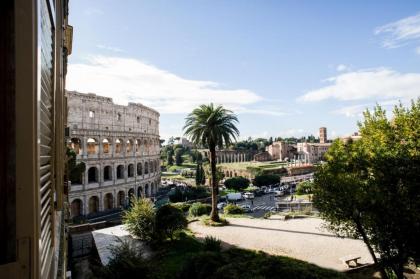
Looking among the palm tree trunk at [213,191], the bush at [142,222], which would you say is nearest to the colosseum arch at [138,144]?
the palm tree trunk at [213,191]

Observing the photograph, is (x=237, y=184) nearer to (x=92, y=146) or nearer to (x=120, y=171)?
(x=120, y=171)

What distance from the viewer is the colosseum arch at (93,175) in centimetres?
3597

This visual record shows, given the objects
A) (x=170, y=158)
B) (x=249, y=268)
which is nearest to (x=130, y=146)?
(x=249, y=268)

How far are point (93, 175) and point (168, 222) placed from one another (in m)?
23.4

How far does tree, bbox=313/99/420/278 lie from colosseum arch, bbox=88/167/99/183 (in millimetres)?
29742

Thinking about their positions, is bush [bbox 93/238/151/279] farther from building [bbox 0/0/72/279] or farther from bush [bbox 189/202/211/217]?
bush [bbox 189/202/211/217]

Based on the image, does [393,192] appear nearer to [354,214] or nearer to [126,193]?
[354,214]

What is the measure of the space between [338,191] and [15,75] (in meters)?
12.5

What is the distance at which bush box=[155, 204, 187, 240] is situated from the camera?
1747 centimetres

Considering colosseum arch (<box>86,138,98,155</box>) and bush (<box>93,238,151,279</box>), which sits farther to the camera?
colosseum arch (<box>86,138,98,155</box>)

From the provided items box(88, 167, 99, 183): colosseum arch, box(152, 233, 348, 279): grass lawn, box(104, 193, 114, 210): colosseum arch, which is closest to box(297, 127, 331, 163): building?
box(104, 193, 114, 210): colosseum arch

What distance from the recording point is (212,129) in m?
23.6

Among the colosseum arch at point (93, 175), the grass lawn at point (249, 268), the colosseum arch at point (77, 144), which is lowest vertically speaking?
the grass lawn at point (249, 268)

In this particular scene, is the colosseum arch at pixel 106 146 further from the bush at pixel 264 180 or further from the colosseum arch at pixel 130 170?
the bush at pixel 264 180
